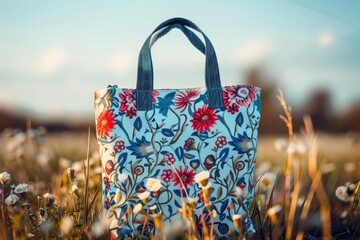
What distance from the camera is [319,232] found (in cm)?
345

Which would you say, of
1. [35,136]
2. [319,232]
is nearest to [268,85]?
[35,136]

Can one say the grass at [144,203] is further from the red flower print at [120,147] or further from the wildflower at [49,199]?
the red flower print at [120,147]

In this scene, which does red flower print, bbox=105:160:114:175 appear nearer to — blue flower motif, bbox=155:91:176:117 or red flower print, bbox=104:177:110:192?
red flower print, bbox=104:177:110:192

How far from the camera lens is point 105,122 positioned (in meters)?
3.26

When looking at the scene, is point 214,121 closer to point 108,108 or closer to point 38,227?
point 108,108

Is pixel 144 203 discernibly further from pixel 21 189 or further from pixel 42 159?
pixel 42 159

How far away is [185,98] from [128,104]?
0.35 meters

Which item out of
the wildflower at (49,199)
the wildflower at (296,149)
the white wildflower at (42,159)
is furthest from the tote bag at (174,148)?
the white wildflower at (42,159)

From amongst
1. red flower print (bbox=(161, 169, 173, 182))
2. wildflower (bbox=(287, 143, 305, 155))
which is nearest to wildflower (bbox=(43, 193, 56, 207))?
red flower print (bbox=(161, 169, 173, 182))

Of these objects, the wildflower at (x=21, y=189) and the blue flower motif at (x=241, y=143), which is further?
the blue flower motif at (x=241, y=143)

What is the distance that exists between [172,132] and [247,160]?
19.4 inches

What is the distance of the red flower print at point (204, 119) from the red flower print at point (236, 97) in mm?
108

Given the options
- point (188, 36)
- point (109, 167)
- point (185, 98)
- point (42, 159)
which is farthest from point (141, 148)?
point (42, 159)

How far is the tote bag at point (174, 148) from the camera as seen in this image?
3180 millimetres
